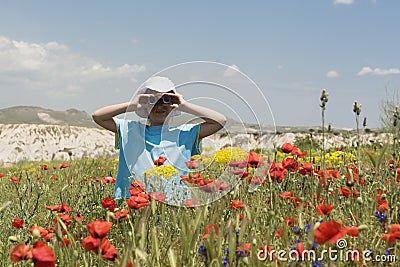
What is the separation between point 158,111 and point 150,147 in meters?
0.34

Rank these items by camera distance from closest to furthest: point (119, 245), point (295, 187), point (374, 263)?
point (374, 263)
point (119, 245)
point (295, 187)

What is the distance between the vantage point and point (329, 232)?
53.8 inches

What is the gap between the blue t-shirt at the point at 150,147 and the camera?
345 cm

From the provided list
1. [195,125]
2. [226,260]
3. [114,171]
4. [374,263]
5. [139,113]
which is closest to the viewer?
[226,260]

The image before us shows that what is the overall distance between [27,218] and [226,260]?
76.9 inches

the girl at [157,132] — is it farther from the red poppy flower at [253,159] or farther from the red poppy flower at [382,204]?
the red poppy flower at [382,204]

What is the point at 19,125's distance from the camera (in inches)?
1121

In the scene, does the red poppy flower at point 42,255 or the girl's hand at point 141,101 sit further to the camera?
the girl's hand at point 141,101

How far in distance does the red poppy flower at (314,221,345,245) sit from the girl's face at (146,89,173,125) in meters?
2.15

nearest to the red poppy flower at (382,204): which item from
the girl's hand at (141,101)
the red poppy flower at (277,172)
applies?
the red poppy flower at (277,172)

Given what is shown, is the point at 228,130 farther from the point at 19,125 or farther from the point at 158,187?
the point at 19,125

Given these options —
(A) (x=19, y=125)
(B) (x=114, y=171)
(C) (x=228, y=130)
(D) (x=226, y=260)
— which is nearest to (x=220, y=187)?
(C) (x=228, y=130)

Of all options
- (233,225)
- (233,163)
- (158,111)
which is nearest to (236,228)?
(233,225)

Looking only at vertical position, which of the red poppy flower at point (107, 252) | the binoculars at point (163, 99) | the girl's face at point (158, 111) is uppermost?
the binoculars at point (163, 99)
